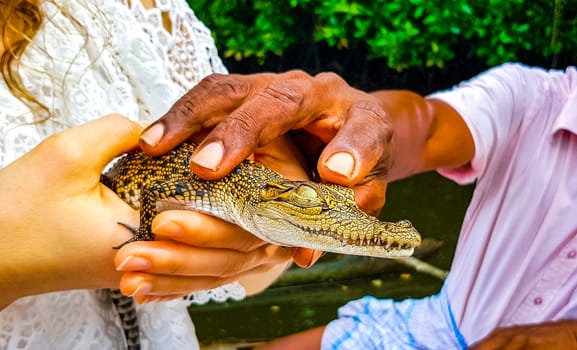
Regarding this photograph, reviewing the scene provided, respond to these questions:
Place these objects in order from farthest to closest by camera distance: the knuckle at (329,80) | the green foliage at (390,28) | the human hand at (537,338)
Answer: the green foliage at (390,28) < the human hand at (537,338) < the knuckle at (329,80)

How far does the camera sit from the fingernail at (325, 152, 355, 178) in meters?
0.76

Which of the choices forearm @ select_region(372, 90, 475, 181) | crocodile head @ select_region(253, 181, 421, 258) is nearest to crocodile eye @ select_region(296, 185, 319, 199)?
crocodile head @ select_region(253, 181, 421, 258)

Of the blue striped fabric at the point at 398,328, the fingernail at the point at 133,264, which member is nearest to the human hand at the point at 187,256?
the fingernail at the point at 133,264

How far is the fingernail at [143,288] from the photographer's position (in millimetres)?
687

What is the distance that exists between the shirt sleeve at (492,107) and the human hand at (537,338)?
0.35 meters

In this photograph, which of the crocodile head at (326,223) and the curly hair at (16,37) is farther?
the curly hair at (16,37)

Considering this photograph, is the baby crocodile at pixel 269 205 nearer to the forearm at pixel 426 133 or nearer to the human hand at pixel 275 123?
the human hand at pixel 275 123

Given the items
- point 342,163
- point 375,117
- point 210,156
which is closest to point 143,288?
point 210,156

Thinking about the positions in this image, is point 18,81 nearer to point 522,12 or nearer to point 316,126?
point 316,126

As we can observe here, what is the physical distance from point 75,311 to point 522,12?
7.26ft

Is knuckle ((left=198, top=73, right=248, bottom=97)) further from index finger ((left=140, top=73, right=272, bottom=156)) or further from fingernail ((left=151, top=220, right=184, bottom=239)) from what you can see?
fingernail ((left=151, top=220, right=184, bottom=239))

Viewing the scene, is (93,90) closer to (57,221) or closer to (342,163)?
(57,221)

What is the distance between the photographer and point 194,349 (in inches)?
40.1

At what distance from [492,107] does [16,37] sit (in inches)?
34.3
